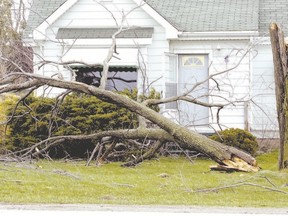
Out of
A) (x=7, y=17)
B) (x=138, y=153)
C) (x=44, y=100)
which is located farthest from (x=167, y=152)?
(x=7, y=17)

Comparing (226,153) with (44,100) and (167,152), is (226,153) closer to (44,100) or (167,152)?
(167,152)

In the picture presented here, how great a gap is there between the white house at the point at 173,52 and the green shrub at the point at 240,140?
5.36 ft

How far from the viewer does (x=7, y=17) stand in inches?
1140

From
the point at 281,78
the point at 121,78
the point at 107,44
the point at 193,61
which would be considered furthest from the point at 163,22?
the point at 281,78

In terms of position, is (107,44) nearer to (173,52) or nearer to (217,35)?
(173,52)

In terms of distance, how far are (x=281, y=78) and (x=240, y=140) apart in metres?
5.14

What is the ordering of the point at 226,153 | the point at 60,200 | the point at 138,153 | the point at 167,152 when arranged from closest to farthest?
the point at 60,200 → the point at 226,153 → the point at 138,153 → the point at 167,152

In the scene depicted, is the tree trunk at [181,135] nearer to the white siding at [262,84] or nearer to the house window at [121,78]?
the house window at [121,78]

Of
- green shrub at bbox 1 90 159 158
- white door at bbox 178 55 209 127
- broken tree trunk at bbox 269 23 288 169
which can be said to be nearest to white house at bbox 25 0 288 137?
white door at bbox 178 55 209 127

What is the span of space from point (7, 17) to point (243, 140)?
16.9 metres

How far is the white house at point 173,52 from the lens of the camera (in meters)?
17.6

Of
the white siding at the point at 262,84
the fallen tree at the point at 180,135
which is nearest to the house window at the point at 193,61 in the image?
the white siding at the point at 262,84

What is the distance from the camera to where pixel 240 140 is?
15.6 meters

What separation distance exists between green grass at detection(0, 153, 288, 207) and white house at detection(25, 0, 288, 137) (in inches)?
208
